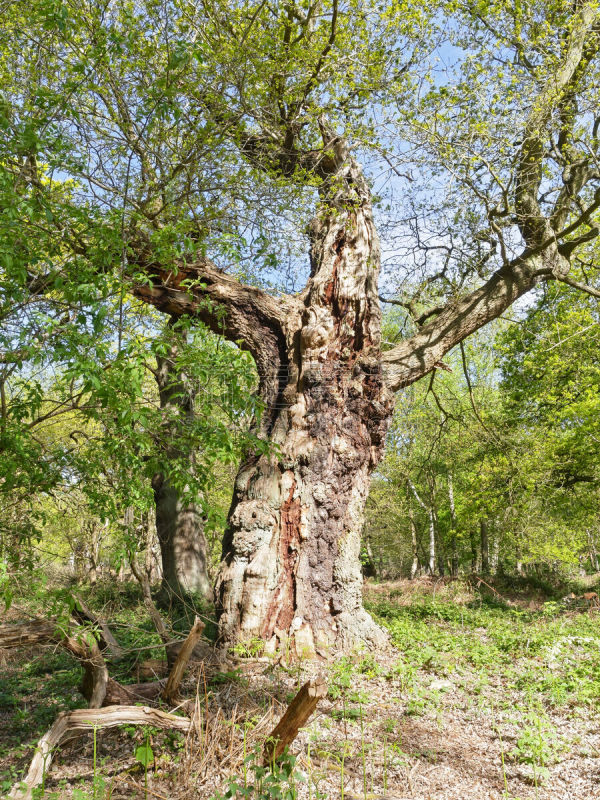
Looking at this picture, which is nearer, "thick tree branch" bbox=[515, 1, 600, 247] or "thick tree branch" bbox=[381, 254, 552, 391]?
"thick tree branch" bbox=[515, 1, 600, 247]

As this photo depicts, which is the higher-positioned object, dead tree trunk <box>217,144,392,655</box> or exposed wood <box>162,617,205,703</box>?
dead tree trunk <box>217,144,392,655</box>

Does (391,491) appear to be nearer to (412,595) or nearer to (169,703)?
(412,595)

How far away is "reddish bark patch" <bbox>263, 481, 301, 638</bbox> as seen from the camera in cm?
597

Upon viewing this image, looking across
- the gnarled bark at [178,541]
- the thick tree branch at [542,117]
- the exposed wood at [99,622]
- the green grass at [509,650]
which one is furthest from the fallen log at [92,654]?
the thick tree branch at [542,117]

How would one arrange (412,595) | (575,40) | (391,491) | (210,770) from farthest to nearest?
(391,491) < (412,595) < (575,40) < (210,770)

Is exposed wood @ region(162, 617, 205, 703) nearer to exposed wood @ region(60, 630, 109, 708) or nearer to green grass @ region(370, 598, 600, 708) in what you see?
exposed wood @ region(60, 630, 109, 708)

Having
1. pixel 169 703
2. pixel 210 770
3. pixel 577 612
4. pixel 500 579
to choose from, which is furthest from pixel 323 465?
pixel 500 579

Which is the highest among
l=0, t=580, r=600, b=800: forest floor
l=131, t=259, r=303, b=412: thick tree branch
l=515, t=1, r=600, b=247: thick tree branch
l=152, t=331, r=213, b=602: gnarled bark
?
l=515, t=1, r=600, b=247: thick tree branch

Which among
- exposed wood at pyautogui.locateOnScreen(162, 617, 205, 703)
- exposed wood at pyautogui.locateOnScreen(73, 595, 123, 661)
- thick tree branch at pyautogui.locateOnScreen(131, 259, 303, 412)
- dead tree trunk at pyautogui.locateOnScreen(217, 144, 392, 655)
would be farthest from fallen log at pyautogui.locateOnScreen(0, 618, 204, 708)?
thick tree branch at pyautogui.locateOnScreen(131, 259, 303, 412)

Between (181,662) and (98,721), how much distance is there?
611 mm

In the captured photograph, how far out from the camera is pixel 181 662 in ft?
13.0

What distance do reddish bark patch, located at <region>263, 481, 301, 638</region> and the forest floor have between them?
17.9 inches

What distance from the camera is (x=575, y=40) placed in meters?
7.48

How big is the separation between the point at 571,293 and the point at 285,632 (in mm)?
10757
